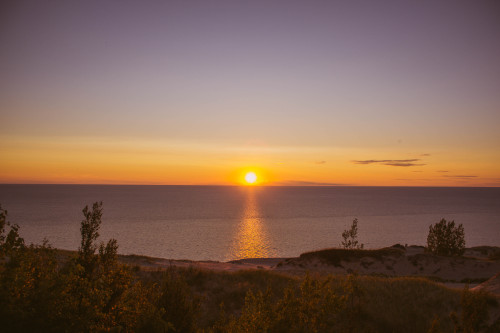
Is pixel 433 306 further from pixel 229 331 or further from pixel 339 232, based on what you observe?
pixel 339 232

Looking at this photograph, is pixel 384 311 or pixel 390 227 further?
pixel 390 227

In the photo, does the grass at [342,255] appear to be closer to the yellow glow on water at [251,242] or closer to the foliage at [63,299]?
the yellow glow on water at [251,242]

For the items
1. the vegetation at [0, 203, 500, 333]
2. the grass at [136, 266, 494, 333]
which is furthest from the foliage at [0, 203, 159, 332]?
the grass at [136, 266, 494, 333]

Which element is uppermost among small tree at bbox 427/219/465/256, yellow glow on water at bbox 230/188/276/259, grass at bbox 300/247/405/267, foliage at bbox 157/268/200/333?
foliage at bbox 157/268/200/333

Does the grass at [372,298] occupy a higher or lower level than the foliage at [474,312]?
lower

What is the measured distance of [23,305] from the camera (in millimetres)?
9219

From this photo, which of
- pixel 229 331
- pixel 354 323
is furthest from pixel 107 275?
pixel 354 323

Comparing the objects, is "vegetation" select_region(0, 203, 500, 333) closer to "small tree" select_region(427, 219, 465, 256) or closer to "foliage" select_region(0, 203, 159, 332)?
"foliage" select_region(0, 203, 159, 332)

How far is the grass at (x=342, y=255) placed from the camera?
155 ft

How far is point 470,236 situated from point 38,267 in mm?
124356

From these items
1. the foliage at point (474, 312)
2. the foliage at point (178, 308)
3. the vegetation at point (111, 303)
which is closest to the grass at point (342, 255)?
the vegetation at point (111, 303)

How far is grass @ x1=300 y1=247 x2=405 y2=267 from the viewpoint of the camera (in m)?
47.3

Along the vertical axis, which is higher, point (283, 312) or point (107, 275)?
point (107, 275)

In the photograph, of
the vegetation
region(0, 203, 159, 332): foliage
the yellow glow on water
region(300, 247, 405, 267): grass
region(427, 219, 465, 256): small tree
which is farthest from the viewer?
the yellow glow on water
